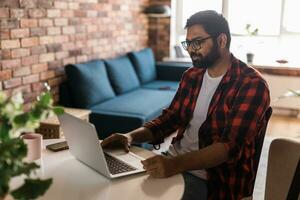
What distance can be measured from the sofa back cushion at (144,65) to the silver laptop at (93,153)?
10.2 feet

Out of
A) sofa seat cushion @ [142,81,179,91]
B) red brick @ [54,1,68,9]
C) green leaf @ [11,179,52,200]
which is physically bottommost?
sofa seat cushion @ [142,81,179,91]

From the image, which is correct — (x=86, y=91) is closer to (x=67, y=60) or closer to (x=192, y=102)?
(x=67, y=60)

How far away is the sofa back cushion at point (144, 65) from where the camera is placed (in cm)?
459

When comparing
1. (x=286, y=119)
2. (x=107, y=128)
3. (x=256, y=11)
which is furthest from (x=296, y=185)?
(x=256, y=11)

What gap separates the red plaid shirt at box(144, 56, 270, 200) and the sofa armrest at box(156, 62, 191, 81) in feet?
10.1

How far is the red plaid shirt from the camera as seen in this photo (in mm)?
1492

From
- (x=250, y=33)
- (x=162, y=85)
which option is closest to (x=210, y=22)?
(x=162, y=85)

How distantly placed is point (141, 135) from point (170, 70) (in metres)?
3.23

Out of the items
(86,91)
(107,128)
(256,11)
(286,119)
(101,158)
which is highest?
(256,11)

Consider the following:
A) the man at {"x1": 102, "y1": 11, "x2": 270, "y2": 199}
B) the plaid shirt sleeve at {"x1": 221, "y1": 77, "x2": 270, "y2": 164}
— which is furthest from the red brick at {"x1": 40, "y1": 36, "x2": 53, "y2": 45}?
the plaid shirt sleeve at {"x1": 221, "y1": 77, "x2": 270, "y2": 164}

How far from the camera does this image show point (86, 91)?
3.43 m

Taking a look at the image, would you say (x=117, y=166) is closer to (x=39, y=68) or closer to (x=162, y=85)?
(x=39, y=68)

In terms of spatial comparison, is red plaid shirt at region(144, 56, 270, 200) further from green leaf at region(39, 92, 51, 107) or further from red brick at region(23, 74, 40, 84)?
red brick at region(23, 74, 40, 84)

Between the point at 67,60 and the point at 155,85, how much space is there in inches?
53.7
